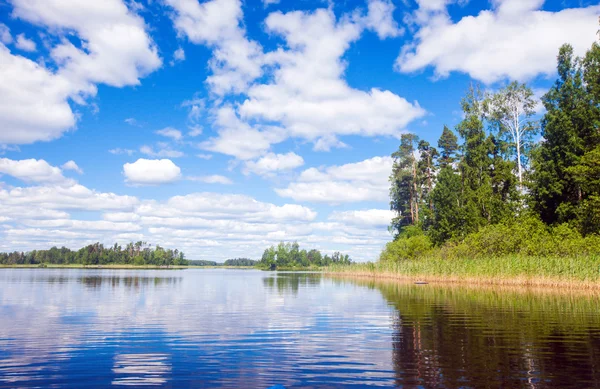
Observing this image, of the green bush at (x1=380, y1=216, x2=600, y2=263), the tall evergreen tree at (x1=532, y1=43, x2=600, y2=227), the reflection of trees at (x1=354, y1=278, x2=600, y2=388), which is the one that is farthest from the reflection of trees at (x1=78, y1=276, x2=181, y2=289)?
the tall evergreen tree at (x1=532, y1=43, x2=600, y2=227)

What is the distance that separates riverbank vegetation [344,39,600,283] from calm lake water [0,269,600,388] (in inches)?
813

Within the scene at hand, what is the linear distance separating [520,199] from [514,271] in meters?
28.4

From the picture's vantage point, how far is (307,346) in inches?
600

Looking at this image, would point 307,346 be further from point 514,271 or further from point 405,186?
point 405,186

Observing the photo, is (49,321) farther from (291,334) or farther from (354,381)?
(354,381)

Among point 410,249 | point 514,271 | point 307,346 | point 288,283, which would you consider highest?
point 410,249

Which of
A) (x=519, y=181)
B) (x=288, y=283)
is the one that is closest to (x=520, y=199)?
(x=519, y=181)

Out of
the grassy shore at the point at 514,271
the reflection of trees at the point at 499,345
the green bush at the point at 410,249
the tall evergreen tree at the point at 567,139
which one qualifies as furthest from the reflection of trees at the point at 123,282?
the tall evergreen tree at the point at 567,139

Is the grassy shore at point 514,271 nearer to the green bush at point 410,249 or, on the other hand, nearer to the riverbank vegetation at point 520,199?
the riverbank vegetation at point 520,199

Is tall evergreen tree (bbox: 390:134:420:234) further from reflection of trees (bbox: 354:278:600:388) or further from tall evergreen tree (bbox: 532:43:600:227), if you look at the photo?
reflection of trees (bbox: 354:278:600:388)

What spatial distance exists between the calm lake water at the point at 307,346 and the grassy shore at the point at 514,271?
35.1ft

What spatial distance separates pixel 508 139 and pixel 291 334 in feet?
206

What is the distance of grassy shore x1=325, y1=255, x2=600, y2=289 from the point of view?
115 feet

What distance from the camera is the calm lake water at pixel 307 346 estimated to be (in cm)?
1082
